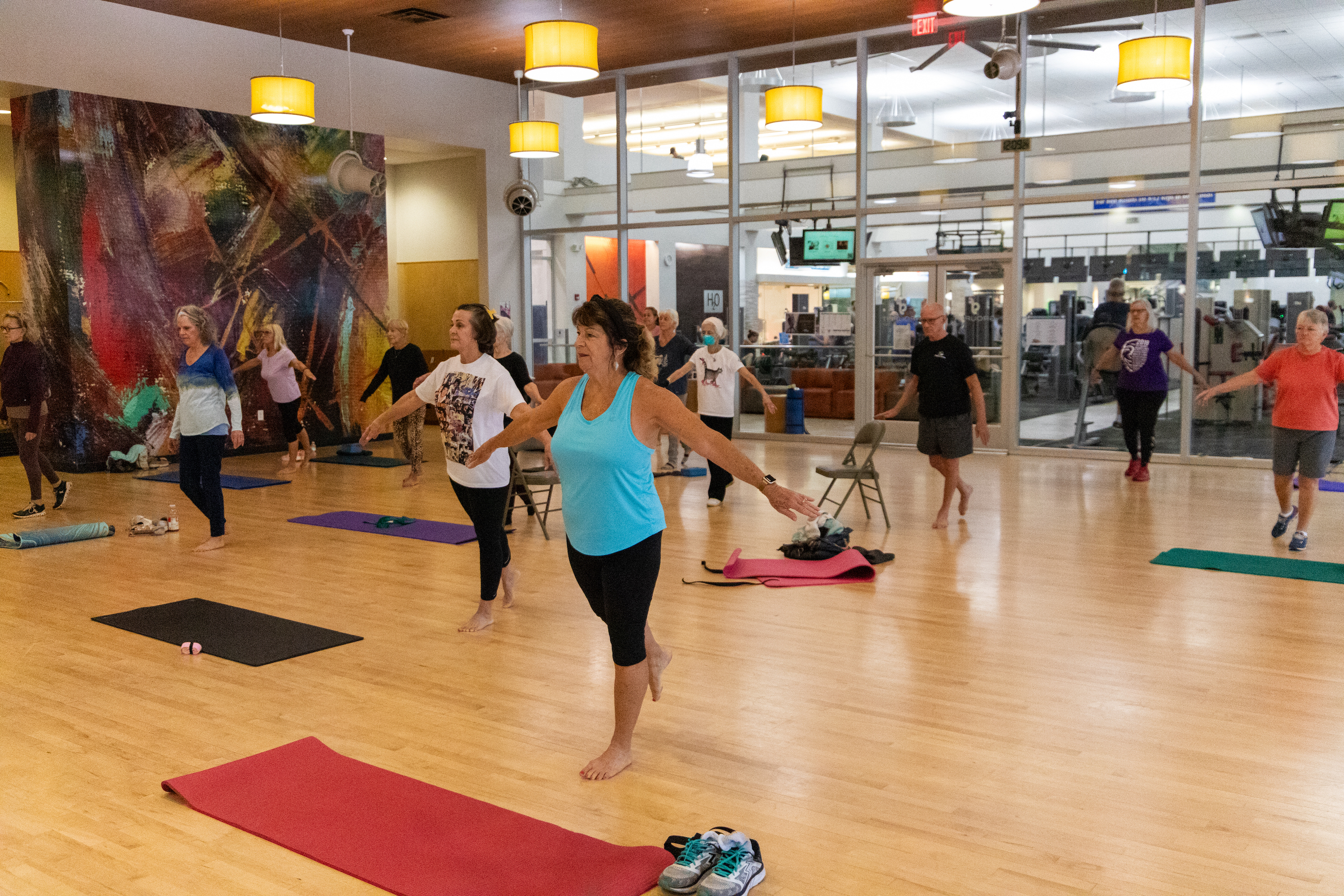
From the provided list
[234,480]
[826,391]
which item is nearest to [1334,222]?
[826,391]

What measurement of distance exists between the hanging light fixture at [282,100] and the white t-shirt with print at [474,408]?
19.5 ft

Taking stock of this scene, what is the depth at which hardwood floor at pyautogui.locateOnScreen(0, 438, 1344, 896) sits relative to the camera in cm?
313

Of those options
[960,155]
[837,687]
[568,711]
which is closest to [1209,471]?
[960,155]

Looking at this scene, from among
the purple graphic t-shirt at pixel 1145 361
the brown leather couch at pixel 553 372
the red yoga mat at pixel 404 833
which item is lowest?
the red yoga mat at pixel 404 833

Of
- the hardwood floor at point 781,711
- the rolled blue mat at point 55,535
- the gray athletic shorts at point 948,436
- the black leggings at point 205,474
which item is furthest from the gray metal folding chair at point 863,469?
the rolled blue mat at point 55,535

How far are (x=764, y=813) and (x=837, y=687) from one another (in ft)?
4.10

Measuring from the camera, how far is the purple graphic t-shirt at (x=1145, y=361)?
1016 centimetres

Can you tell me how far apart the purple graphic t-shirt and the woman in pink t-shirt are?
300cm

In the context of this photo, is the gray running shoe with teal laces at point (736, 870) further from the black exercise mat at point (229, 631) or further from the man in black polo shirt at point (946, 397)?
the man in black polo shirt at point (946, 397)

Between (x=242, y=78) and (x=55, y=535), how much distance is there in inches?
255

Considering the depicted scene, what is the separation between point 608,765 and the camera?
3.70 m

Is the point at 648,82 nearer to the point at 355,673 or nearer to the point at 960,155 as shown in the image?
the point at 960,155

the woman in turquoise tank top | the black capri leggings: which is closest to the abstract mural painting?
the black capri leggings

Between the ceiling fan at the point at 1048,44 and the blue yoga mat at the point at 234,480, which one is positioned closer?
the blue yoga mat at the point at 234,480
